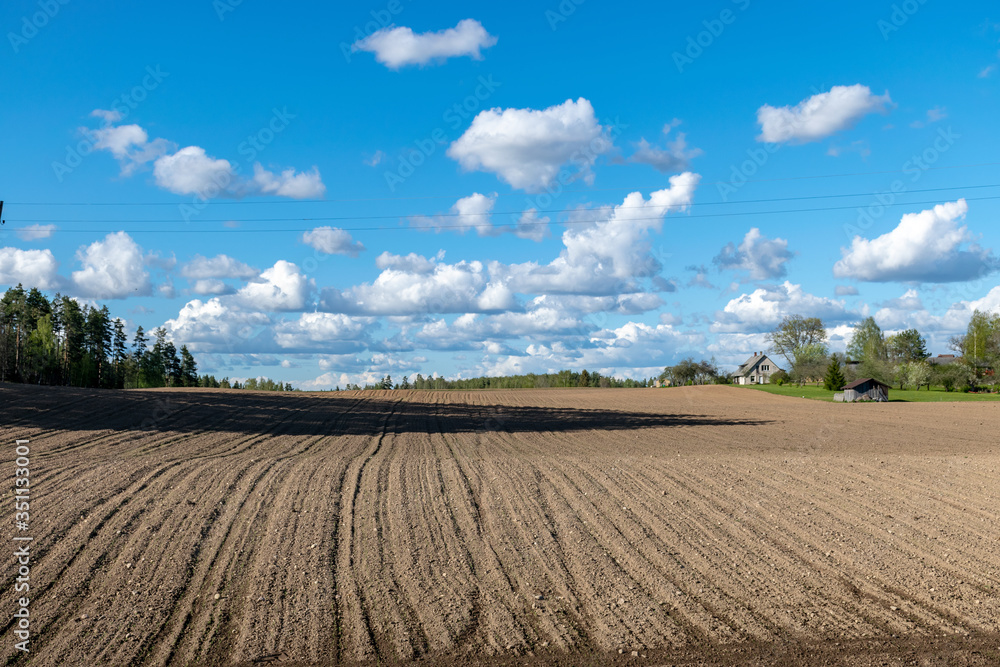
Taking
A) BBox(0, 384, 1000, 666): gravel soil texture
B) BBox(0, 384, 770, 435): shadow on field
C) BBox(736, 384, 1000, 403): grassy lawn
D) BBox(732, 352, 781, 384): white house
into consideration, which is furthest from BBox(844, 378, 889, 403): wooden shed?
BBox(732, 352, 781, 384): white house

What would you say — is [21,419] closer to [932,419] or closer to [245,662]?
[245,662]

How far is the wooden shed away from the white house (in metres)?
65.7

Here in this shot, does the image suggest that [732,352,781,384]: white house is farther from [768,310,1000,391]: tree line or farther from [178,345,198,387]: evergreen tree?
[178,345,198,387]: evergreen tree

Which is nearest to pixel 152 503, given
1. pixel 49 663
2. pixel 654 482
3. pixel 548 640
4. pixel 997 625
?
pixel 49 663

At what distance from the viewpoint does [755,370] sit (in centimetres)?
13100

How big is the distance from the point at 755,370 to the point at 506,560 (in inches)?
5175

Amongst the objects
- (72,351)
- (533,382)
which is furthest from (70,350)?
(533,382)

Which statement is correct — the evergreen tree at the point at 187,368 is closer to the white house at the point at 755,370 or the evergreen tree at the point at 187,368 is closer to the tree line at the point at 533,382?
the tree line at the point at 533,382

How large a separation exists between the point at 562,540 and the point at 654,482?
446 centimetres

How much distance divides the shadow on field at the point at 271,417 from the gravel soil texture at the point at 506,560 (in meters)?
8.54

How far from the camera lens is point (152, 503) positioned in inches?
460

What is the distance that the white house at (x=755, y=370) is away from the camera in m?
129

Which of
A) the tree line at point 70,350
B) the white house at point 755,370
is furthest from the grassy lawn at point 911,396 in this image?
the tree line at point 70,350

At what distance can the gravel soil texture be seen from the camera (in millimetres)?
7258
